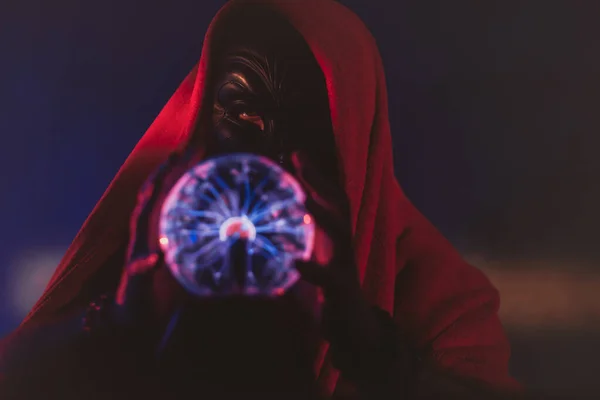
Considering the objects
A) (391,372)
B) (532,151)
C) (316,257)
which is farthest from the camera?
(532,151)

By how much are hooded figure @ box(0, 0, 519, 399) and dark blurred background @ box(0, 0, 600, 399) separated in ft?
0.47

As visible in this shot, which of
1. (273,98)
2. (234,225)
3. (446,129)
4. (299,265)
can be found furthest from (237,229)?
(446,129)

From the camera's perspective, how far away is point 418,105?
1.12m

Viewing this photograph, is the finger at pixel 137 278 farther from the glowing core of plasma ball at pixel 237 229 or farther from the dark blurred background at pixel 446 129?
the dark blurred background at pixel 446 129

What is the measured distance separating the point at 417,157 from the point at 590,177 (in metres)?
0.37

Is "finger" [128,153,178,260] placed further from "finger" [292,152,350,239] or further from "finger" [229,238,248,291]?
"finger" [292,152,350,239]

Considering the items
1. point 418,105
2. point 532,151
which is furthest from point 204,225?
point 532,151

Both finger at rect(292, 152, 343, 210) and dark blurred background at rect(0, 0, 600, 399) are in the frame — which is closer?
finger at rect(292, 152, 343, 210)

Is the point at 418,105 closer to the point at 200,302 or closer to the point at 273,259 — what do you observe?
the point at 273,259

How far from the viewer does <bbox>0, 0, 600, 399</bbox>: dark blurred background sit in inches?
42.5

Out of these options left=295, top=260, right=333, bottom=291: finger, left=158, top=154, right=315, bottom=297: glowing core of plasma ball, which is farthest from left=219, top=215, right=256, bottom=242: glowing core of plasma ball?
left=295, top=260, right=333, bottom=291: finger

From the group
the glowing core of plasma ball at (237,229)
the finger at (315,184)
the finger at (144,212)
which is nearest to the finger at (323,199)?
the finger at (315,184)

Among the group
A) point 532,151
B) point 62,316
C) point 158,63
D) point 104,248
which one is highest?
point 158,63

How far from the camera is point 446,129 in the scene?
3.66 feet
